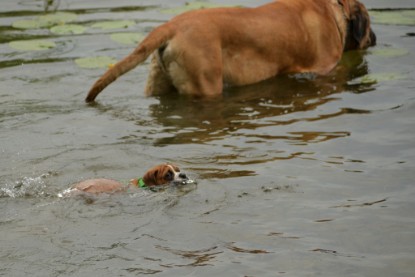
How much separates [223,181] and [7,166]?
186 cm

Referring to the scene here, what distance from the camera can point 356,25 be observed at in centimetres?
1114

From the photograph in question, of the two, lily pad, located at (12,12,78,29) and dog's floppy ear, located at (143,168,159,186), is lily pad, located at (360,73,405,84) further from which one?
lily pad, located at (12,12,78,29)

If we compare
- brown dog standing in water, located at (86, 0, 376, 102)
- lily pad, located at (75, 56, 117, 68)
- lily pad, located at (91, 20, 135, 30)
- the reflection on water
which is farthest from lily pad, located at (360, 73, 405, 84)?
lily pad, located at (91, 20, 135, 30)

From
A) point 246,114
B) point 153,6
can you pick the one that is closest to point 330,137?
point 246,114

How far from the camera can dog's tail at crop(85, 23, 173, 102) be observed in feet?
29.1

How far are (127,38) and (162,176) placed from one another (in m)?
5.43

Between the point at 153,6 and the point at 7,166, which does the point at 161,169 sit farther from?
the point at 153,6

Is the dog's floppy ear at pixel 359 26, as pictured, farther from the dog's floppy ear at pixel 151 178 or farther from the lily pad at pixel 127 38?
the dog's floppy ear at pixel 151 178

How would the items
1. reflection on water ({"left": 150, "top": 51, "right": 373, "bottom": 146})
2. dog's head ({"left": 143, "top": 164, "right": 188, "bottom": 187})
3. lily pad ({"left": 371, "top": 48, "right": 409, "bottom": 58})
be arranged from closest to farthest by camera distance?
dog's head ({"left": 143, "top": 164, "right": 188, "bottom": 187}) → reflection on water ({"left": 150, "top": 51, "right": 373, "bottom": 146}) → lily pad ({"left": 371, "top": 48, "right": 409, "bottom": 58})

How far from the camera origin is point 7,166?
7500mm

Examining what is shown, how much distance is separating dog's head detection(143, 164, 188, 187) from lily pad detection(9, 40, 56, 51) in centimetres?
531

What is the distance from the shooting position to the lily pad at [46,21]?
12812mm

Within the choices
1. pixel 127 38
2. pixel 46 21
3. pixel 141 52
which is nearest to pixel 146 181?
pixel 141 52

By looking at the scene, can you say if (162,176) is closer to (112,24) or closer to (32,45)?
(32,45)
